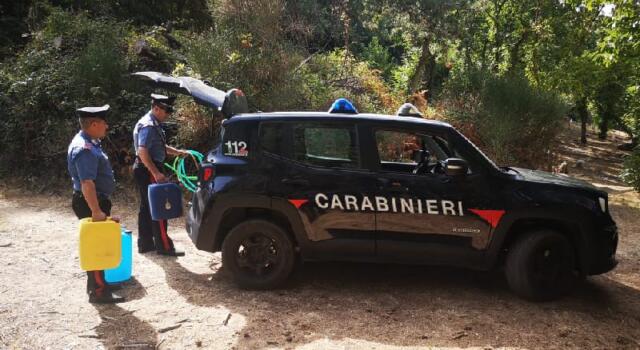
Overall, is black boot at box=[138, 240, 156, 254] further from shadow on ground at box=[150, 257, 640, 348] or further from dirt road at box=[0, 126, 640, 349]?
shadow on ground at box=[150, 257, 640, 348]

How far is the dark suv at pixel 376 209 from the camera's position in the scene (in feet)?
15.8

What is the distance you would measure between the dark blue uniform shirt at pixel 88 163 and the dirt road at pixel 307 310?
1104mm

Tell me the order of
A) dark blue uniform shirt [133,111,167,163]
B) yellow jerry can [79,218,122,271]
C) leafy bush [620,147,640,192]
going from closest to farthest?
yellow jerry can [79,218,122,271]
dark blue uniform shirt [133,111,167,163]
leafy bush [620,147,640,192]

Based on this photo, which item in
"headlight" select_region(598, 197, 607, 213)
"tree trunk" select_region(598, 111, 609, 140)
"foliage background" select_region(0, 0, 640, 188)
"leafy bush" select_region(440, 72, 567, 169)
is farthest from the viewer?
"tree trunk" select_region(598, 111, 609, 140)

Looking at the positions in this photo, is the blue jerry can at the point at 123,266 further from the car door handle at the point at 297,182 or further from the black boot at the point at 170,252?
the car door handle at the point at 297,182

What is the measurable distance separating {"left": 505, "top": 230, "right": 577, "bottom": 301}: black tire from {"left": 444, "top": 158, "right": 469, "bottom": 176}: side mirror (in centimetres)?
89

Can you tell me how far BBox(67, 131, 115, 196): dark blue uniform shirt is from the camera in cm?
448

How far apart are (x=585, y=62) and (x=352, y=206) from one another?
17.3 m

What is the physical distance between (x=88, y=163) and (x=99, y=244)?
0.71 m

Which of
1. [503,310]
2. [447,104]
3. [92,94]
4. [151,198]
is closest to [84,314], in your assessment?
[151,198]

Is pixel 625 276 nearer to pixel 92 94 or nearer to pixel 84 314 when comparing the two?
pixel 84 314

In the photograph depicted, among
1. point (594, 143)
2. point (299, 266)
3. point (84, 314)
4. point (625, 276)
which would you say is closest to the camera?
point (84, 314)

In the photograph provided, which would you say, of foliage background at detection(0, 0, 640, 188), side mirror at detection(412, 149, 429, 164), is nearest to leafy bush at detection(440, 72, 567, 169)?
foliage background at detection(0, 0, 640, 188)

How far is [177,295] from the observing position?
4973mm
